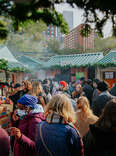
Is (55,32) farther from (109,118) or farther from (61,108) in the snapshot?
(109,118)

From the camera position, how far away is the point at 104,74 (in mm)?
17500

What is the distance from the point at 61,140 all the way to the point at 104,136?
1.85 feet

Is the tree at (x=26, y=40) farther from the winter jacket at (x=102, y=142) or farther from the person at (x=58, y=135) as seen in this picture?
the winter jacket at (x=102, y=142)

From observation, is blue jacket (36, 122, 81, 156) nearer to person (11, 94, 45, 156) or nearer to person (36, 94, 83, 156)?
person (36, 94, 83, 156)

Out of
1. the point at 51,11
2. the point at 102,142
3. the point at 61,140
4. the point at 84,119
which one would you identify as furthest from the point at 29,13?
the point at 84,119

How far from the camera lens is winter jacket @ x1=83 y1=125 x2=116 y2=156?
5.78 feet

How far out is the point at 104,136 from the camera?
1.77 m

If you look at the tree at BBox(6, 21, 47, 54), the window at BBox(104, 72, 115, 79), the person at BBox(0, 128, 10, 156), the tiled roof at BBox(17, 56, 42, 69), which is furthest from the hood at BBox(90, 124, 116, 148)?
the tree at BBox(6, 21, 47, 54)

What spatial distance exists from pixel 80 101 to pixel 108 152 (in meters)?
1.64

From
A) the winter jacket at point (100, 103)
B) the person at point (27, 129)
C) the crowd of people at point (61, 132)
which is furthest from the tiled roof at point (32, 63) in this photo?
the crowd of people at point (61, 132)

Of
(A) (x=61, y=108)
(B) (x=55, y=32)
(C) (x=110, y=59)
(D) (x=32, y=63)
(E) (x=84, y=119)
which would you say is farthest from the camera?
(D) (x=32, y=63)

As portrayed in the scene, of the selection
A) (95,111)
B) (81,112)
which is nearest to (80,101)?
(81,112)

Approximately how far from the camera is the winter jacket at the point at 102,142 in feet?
5.78

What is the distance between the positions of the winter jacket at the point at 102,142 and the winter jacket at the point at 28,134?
0.88 m
